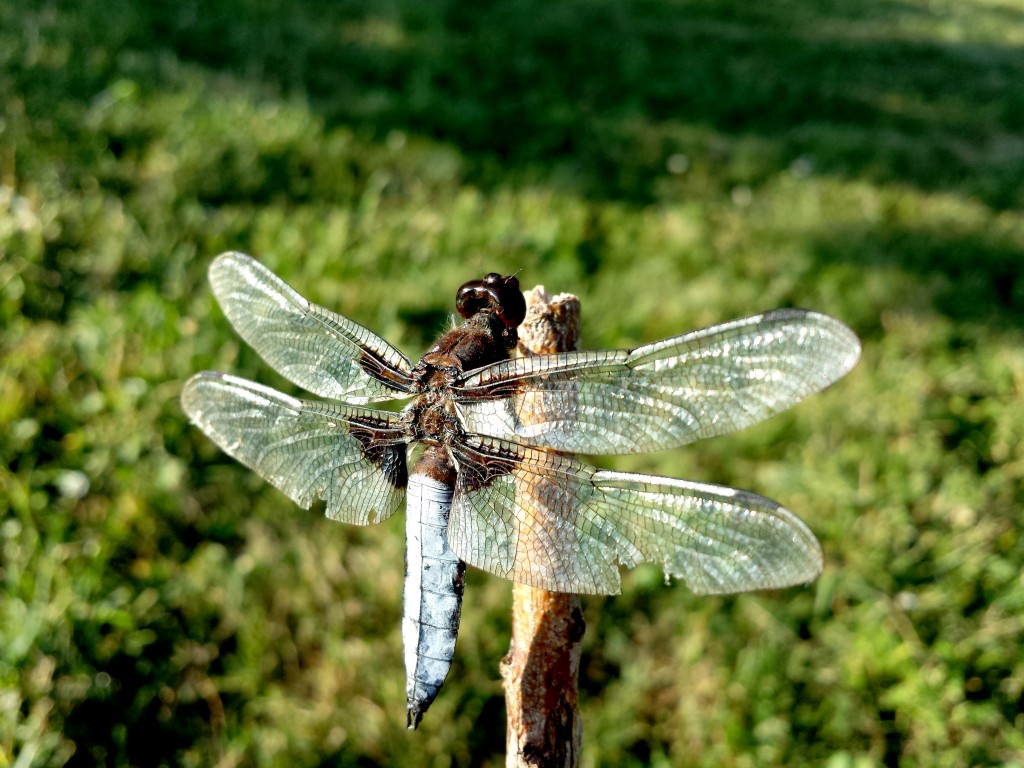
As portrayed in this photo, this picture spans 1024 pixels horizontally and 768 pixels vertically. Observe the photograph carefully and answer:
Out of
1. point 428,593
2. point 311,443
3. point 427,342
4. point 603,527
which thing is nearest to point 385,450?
point 311,443

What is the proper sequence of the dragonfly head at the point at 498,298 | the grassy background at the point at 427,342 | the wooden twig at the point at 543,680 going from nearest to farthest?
the wooden twig at the point at 543,680, the dragonfly head at the point at 498,298, the grassy background at the point at 427,342

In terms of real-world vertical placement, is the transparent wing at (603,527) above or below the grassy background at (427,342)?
below

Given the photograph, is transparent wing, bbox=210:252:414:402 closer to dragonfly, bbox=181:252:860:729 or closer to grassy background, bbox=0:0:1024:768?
dragonfly, bbox=181:252:860:729

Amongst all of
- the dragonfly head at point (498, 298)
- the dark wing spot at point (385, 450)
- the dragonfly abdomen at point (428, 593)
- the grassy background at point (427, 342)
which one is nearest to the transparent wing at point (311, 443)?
the dark wing spot at point (385, 450)

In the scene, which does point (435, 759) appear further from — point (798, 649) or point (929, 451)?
point (929, 451)

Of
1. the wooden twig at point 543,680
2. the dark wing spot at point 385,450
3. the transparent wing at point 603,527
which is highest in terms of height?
the dark wing spot at point 385,450

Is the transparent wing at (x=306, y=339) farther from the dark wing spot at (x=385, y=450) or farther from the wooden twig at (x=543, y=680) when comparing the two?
the wooden twig at (x=543, y=680)

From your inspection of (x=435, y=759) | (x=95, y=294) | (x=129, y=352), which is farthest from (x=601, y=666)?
(x=95, y=294)
